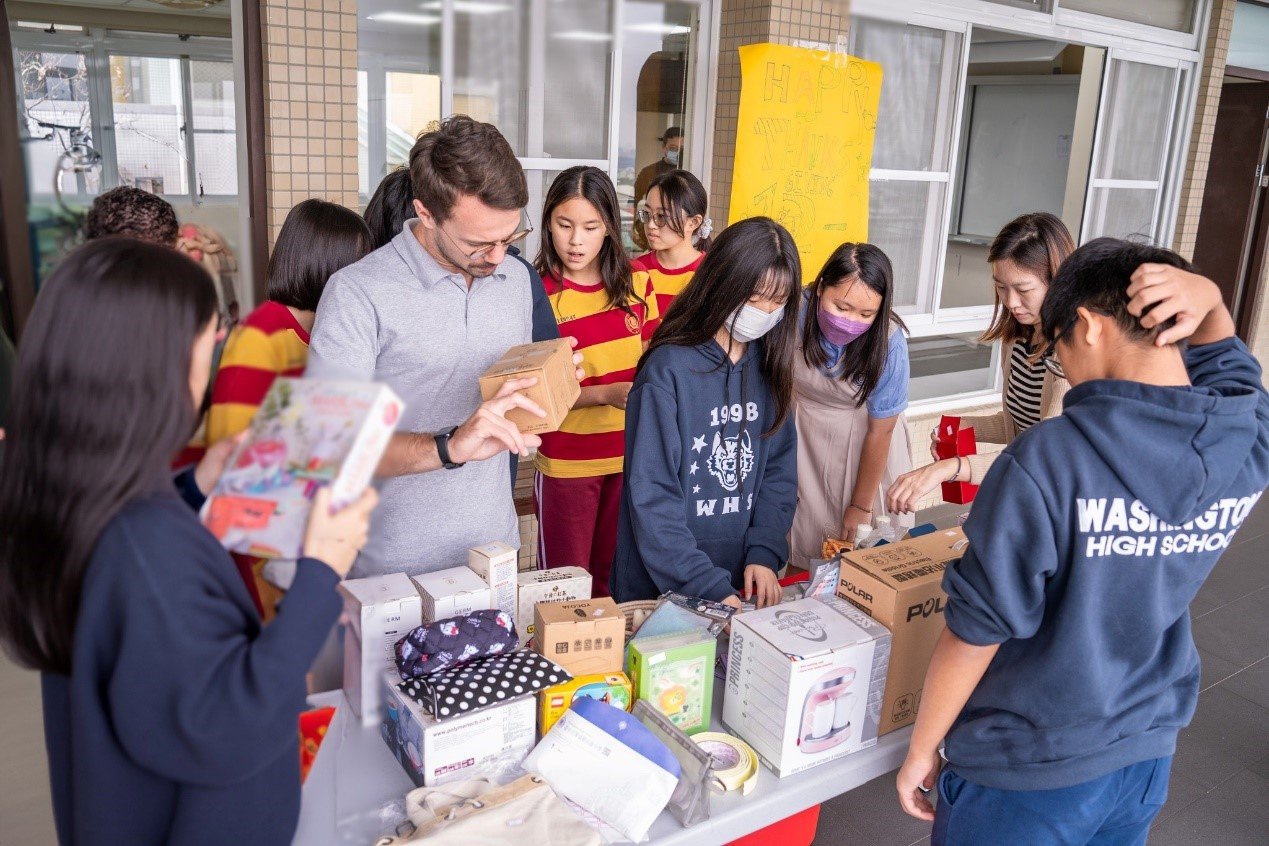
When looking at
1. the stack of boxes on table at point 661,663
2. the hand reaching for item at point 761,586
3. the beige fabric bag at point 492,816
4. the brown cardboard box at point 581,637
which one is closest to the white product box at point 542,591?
the stack of boxes on table at point 661,663

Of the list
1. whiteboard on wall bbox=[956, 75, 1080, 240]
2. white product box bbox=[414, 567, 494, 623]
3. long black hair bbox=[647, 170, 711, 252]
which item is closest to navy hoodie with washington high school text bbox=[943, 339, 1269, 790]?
white product box bbox=[414, 567, 494, 623]

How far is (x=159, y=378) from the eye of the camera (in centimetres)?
82

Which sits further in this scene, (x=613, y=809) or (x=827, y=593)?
(x=827, y=593)

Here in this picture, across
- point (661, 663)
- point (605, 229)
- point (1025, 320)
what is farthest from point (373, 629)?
point (1025, 320)

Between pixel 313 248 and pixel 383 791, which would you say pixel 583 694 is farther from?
pixel 313 248

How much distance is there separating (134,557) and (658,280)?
97.6 inches

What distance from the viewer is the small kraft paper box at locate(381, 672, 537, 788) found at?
1.28 metres

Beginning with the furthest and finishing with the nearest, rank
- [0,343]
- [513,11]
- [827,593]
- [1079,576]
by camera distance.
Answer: [513,11] < [0,343] < [827,593] < [1079,576]

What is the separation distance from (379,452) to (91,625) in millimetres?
322

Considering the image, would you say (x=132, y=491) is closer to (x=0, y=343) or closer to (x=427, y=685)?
(x=427, y=685)

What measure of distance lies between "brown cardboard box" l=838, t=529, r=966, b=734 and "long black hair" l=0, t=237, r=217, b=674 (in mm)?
1157

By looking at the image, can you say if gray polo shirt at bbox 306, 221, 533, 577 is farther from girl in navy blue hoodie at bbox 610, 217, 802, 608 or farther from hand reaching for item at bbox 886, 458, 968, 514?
hand reaching for item at bbox 886, 458, 968, 514

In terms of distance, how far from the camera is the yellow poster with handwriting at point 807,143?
3814mm

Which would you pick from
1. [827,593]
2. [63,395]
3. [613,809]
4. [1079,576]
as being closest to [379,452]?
[63,395]
